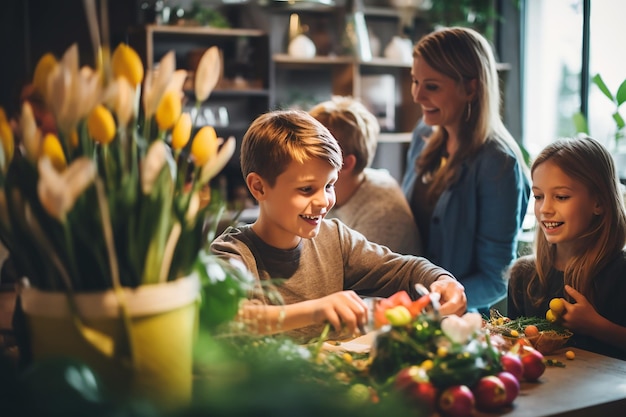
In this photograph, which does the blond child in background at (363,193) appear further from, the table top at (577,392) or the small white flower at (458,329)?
the small white flower at (458,329)

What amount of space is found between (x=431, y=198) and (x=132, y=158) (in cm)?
159

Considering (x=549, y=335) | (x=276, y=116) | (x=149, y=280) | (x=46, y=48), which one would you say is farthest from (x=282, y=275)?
(x=46, y=48)

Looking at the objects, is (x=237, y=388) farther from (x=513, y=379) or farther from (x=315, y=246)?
(x=315, y=246)

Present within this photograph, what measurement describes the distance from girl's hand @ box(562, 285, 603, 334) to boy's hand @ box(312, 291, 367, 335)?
616mm

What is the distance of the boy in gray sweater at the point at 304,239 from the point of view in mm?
1642

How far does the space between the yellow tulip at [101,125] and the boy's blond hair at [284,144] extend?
0.73 m

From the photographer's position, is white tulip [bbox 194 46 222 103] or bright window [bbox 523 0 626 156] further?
bright window [bbox 523 0 626 156]

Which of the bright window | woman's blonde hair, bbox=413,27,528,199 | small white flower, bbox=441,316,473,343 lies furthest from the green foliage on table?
the bright window

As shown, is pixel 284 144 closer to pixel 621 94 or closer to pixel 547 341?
pixel 547 341

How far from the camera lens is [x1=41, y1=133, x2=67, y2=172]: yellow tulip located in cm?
95

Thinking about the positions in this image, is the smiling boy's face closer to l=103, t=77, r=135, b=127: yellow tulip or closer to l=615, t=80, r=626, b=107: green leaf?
l=103, t=77, r=135, b=127: yellow tulip

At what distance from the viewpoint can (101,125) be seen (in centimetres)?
94

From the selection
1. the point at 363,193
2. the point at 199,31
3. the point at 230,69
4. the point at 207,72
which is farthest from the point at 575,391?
the point at 230,69

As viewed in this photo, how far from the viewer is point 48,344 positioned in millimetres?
981
